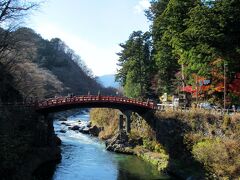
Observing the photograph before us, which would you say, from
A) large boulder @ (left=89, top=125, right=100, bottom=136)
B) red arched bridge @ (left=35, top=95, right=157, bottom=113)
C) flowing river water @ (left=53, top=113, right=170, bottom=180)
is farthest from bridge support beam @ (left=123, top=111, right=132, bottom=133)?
large boulder @ (left=89, top=125, right=100, bottom=136)

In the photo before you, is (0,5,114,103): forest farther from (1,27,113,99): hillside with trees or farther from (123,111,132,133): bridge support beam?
(123,111,132,133): bridge support beam

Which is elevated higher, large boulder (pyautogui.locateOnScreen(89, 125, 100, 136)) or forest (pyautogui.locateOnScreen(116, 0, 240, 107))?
forest (pyautogui.locateOnScreen(116, 0, 240, 107))

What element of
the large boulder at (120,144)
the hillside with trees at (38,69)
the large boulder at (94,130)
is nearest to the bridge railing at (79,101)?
the hillside with trees at (38,69)

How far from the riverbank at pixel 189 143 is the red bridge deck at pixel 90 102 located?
233 cm

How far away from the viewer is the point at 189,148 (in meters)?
41.6

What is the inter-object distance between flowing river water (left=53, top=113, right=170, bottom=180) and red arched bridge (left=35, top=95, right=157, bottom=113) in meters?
6.42

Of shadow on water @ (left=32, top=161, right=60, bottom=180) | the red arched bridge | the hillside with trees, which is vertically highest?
the hillside with trees

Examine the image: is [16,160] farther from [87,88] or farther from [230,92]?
[87,88]

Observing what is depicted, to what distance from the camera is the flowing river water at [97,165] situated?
40469 mm

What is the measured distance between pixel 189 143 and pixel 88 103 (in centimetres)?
1757

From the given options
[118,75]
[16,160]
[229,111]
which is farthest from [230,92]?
[118,75]

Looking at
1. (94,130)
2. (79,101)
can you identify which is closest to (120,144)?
(79,101)

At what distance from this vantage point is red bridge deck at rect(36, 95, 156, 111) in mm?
51188

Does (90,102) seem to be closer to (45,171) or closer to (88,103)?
(88,103)
